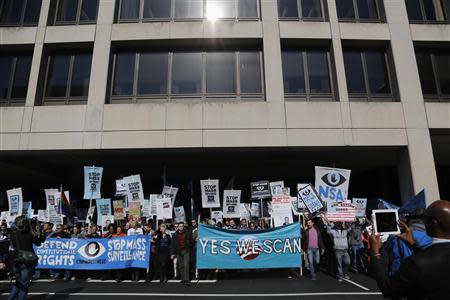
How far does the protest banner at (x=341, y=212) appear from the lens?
417 inches

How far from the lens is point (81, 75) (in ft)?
50.5

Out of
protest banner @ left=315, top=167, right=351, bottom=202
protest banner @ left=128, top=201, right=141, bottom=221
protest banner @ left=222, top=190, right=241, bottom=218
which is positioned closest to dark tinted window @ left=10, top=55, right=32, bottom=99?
protest banner @ left=128, top=201, right=141, bottom=221

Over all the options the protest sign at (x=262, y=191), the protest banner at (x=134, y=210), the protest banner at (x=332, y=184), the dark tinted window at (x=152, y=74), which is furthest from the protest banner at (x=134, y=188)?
the protest banner at (x=332, y=184)

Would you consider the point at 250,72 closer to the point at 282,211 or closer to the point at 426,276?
the point at 282,211

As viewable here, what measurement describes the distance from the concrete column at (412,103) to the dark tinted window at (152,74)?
415 inches

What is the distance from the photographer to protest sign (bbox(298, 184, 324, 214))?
10.8 m

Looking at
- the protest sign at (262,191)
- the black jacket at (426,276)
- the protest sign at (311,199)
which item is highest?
the protest sign at (262,191)

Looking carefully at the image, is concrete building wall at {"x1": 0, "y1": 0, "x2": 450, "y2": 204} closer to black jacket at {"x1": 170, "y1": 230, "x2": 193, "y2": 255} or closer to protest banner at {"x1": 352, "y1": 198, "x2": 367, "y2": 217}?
protest banner at {"x1": 352, "y1": 198, "x2": 367, "y2": 217}

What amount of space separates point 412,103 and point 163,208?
1154cm

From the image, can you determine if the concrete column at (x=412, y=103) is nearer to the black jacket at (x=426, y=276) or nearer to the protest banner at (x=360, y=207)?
Answer: the protest banner at (x=360, y=207)

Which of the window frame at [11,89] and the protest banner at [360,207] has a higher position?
the window frame at [11,89]

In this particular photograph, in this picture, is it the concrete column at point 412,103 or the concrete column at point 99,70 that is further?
the concrete column at point 99,70

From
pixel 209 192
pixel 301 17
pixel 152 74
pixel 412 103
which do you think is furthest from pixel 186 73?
pixel 412 103

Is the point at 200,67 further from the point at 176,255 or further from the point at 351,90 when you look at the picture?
the point at 176,255
